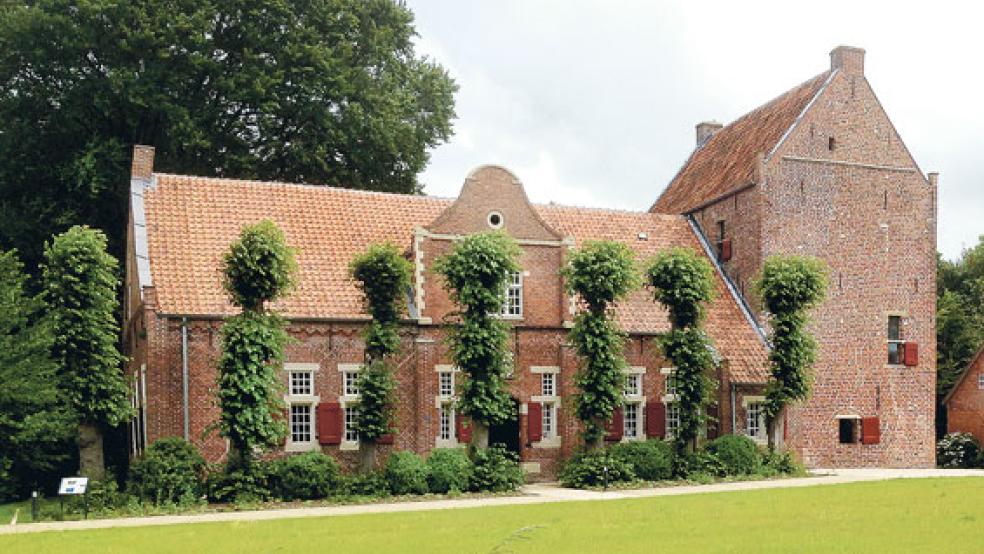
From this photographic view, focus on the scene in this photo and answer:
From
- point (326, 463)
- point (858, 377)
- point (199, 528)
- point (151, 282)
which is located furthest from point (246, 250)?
point (858, 377)

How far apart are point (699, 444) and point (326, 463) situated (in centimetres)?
1147

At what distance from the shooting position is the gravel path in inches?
814

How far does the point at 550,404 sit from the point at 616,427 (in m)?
2.07

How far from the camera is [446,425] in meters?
29.8

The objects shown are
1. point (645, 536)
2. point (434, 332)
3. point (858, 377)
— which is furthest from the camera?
point (858, 377)

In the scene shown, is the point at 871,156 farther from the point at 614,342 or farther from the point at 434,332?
the point at 434,332

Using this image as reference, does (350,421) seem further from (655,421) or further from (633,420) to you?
(655,421)

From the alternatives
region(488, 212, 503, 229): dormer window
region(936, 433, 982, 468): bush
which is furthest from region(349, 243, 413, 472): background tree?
region(936, 433, 982, 468): bush

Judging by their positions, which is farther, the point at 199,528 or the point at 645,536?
the point at 199,528

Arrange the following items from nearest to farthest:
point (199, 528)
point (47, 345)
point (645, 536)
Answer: point (645, 536), point (199, 528), point (47, 345)

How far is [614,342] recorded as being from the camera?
29219mm

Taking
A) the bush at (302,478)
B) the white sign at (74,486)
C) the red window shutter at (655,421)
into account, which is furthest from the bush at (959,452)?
the white sign at (74,486)

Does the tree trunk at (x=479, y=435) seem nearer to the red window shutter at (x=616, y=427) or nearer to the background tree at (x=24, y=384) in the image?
the red window shutter at (x=616, y=427)

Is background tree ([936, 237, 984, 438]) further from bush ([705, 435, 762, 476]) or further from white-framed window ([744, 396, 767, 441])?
bush ([705, 435, 762, 476])
